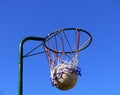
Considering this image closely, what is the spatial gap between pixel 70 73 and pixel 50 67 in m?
0.95

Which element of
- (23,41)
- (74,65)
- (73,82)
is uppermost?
→ (23,41)

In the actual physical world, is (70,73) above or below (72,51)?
below

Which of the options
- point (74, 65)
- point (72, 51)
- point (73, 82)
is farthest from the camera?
point (72, 51)

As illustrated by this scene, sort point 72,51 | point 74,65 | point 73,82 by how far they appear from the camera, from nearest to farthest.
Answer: point 73,82, point 74,65, point 72,51

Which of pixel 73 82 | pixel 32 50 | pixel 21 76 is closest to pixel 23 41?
pixel 32 50

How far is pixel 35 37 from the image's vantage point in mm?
11492

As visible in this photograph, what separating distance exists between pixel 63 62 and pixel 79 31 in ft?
4.46

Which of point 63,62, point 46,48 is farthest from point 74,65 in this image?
point 46,48

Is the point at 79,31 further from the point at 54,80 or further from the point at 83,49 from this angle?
the point at 54,80

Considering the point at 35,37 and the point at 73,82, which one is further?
the point at 35,37

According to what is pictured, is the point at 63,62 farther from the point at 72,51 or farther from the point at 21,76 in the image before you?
the point at 21,76

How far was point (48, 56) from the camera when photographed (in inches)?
468

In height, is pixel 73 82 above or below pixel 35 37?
below

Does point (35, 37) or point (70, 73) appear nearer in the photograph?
point (70, 73)
